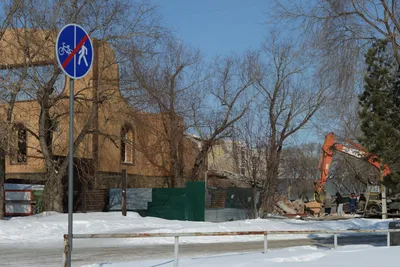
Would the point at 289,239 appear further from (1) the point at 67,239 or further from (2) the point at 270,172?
(1) the point at 67,239

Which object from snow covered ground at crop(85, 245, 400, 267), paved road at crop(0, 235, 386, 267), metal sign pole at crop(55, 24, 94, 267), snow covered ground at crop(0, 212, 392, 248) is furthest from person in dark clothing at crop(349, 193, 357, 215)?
metal sign pole at crop(55, 24, 94, 267)

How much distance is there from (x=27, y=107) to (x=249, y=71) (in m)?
17.1

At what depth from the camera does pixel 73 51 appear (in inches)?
302

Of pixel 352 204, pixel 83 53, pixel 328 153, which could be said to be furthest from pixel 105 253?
pixel 352 204

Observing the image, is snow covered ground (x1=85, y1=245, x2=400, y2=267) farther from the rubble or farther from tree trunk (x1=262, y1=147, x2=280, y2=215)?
the rubble

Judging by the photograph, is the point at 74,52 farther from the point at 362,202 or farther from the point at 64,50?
the point at 362,202

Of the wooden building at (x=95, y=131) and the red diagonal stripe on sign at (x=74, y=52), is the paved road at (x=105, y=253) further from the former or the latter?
the red diagonal stripe on sign at (x=74, y=52)

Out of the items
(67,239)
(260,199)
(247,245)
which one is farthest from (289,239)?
(67,239)

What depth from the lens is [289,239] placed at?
76.6ft

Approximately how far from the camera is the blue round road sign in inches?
299

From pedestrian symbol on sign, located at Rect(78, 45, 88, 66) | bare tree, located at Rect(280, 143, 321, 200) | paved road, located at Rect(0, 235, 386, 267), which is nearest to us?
pedestrian symbol on sign, located at Rect(78, 45, 88, 66)

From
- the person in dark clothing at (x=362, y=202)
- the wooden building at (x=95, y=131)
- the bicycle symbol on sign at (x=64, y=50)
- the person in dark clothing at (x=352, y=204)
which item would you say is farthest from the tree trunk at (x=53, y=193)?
the person in dark clothing at (x=352, y=204)

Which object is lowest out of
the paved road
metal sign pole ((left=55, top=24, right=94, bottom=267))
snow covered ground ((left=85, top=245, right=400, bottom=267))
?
the paved road

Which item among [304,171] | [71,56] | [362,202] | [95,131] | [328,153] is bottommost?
[362,202]
